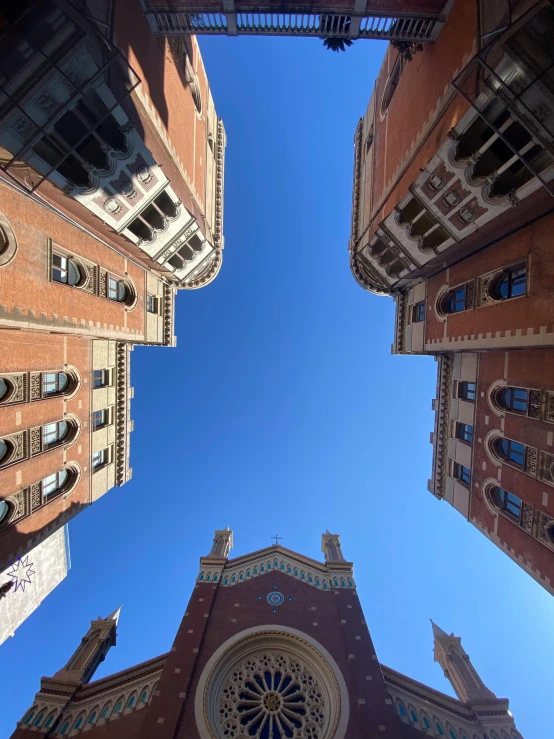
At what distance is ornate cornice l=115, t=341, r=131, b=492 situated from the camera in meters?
22.9

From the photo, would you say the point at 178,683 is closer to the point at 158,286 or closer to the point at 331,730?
the point at 331,730

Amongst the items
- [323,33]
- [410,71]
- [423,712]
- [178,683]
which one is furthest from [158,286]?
[423,712]

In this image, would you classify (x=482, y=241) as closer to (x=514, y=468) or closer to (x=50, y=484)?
(x=514, y=468)

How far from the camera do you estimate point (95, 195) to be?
48.1ft

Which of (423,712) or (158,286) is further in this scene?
(158,286)

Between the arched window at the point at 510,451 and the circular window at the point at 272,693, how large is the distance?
1660 cm

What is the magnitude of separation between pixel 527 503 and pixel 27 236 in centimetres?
2475

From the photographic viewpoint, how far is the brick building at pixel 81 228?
435 inches

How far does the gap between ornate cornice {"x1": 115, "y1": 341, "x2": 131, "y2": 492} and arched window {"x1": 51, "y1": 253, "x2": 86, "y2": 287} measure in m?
6.64

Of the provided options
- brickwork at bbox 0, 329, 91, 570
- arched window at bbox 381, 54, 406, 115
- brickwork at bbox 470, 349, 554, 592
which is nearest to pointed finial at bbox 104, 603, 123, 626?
brickwork at bbox 0, 329, 91, 570

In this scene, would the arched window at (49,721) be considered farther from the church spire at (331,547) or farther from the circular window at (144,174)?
the circular window at (144,174)

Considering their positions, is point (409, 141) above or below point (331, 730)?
above

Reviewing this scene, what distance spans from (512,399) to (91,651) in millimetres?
30112

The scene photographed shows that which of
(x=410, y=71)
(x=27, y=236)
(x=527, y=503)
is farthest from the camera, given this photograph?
(x=410, y=71)
